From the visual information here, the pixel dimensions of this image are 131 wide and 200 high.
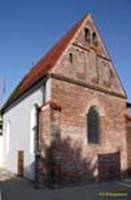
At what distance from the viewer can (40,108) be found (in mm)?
16266

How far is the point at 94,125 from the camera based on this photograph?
18859 mm

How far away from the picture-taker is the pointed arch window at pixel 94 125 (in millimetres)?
18406

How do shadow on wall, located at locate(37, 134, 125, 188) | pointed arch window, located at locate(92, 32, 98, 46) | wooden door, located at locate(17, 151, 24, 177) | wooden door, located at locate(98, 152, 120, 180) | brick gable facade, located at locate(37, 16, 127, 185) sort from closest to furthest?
shadow on wall, located at locate(37, 134, 125, 188) → brick gable facade, located at locate(37, 16, 127, 185) → wooden door, located at locate(98, 152, 120, 180) → wooden door, located at locate(17, 151, 24, 177) → pointed arch window, located at locate(92, 32, 98, 46)

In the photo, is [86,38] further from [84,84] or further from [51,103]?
[51,103]

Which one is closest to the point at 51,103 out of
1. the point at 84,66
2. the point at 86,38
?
the point at 84,66

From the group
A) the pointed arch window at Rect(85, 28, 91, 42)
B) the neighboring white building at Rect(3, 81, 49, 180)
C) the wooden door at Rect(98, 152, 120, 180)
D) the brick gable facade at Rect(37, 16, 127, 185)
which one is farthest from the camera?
the pointed arch window at Rect(85, 28, 91, 42)

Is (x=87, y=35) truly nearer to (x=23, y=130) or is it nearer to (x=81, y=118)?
(x=81, y=118)

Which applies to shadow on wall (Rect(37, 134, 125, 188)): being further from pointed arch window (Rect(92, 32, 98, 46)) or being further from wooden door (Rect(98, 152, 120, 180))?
pointed arch window (Rect(92, 32, 98, 46))

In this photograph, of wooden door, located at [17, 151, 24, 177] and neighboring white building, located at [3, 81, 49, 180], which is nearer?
neighboring white building, located at [3, 81, 49, 180]

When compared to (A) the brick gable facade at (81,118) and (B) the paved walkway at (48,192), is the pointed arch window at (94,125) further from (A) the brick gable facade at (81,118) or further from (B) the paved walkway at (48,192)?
(B) the paved walkway at (48,192)

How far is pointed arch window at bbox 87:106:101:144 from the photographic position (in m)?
18.4

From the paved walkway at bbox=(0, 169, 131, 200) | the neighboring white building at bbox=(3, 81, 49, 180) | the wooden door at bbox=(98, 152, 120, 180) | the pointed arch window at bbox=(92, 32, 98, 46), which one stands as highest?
the pointed arch window at bbox=(92, 32, 98, 46)

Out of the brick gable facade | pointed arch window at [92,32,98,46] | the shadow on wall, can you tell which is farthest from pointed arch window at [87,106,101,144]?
pointed arch window at [92,32,98,46]

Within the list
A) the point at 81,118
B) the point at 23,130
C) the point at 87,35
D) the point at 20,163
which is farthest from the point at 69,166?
the point at 87,35
